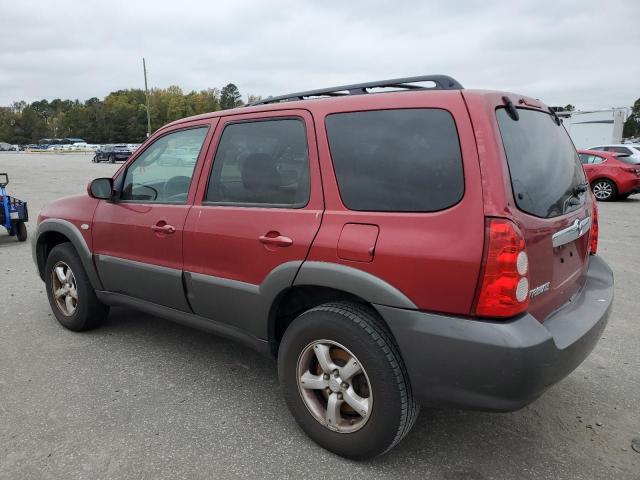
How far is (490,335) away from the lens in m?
→ 2.07

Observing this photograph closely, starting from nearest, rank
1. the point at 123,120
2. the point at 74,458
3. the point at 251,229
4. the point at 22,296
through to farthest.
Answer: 1. the point at 74,458
2. the point at 251,229
3. the point at 22,296
4. the point at 123,120

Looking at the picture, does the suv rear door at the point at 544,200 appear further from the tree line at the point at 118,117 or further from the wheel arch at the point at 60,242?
the tree line at the point at 118,117

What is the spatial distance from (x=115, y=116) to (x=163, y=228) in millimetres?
106920

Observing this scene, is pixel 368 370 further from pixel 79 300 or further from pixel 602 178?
pixel 602 178

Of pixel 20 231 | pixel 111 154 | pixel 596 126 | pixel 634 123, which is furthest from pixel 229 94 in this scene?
pixel 20 231

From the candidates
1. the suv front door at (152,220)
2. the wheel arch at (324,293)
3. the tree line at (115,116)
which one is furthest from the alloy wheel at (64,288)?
the tree line at (115,116)

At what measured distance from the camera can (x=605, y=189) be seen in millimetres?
14219

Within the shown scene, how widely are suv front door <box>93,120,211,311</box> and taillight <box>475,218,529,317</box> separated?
1907 mm

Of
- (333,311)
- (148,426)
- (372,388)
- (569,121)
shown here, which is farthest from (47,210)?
(569,121)

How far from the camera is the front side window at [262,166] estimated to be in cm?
275

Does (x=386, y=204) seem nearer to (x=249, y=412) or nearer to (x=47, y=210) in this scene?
(x=249, y=412)

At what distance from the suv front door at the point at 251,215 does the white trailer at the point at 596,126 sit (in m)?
21.9

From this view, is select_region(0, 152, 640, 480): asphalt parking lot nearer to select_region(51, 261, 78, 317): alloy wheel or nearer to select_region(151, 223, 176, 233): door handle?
select_region(51, 261, 78, 317): alloy wheel

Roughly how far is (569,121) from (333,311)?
24281 millimetres
